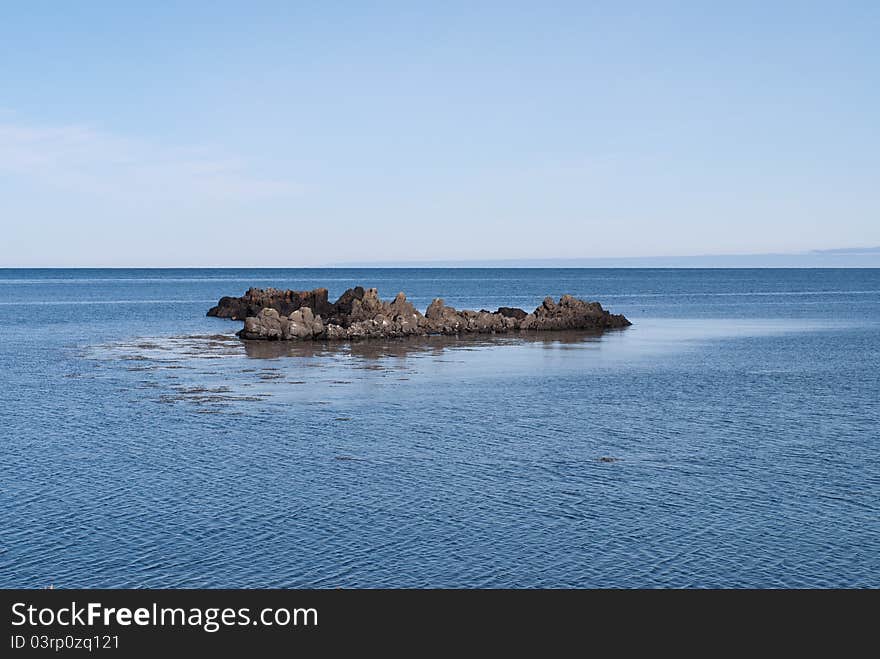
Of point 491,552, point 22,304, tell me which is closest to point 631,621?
point 491,552

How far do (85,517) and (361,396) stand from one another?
29098mm

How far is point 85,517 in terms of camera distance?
34.7 m

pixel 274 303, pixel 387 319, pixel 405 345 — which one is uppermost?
pixel 274 303

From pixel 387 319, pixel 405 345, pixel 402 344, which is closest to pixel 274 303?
pixel 387 319

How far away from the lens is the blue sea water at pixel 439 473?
2997 cm

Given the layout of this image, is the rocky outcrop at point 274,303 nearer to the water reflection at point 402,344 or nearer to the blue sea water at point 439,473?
the water reflection at point 402,344

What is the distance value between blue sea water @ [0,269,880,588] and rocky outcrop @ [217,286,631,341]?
1794 centimetres

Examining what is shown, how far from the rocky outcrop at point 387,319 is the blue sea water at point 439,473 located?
17935 millimetres

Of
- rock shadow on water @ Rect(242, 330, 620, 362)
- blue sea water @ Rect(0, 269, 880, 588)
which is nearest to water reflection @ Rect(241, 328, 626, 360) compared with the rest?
rock shadow on water @ Rect(242, 330, 620, 362)

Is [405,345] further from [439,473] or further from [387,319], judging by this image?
[439,473]

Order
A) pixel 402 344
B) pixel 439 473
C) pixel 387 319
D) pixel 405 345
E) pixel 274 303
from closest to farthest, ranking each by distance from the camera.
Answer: pixel 439 473
pixel 405 345
pixel 402 344
pixel 387 319
pixel 274 303

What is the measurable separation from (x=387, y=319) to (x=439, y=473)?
65.3 meters

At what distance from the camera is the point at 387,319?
348 ft

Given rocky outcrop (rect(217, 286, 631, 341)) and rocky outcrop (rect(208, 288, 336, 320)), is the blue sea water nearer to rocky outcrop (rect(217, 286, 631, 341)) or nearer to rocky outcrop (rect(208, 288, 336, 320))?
rocky outcrop (rect(217, 286, 631, 341))
